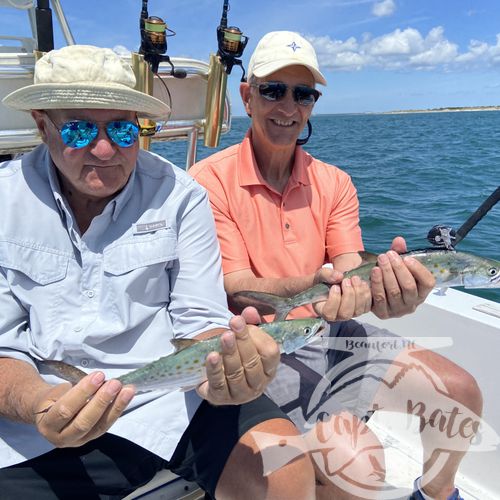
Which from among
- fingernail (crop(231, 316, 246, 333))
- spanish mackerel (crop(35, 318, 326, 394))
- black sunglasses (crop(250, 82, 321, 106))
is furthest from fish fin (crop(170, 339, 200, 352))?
black sunglasses (crop(250, 82, 321, 106))

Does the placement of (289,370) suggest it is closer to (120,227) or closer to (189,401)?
(189,401)

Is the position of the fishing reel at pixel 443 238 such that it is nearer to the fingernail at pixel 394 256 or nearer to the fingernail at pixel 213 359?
the fingernail at pixel 394 256

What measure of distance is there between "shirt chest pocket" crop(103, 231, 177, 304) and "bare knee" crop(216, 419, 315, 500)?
694 mm

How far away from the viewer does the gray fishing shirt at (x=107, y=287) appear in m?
1.93

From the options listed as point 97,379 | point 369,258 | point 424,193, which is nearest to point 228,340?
point 97,379

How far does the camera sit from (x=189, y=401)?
1.98 metres

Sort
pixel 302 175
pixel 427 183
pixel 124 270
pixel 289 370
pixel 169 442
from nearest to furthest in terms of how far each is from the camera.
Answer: pixel 169 442
pixel 124 270
pixel 289 370
pixel 302 175
pixel 427 183

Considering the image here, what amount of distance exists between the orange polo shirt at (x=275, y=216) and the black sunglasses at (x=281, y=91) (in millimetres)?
263

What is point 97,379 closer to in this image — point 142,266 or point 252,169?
point 142,266

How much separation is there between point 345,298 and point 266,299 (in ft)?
1.20

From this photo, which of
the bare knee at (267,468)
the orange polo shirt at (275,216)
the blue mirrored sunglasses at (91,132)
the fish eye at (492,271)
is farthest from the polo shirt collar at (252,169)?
the bare knee at (267,468)

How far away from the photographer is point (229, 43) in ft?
11.8

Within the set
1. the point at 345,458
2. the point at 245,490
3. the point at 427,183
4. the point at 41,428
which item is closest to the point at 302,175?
the point at 345,458

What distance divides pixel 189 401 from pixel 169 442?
17cm
